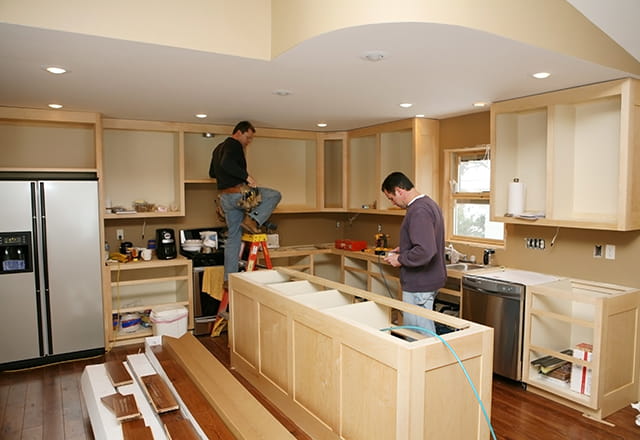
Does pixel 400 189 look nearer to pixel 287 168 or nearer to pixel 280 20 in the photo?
pixel 280 20

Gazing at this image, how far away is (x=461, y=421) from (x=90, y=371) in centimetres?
260

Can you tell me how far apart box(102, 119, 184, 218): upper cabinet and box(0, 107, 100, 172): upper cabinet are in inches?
9.5

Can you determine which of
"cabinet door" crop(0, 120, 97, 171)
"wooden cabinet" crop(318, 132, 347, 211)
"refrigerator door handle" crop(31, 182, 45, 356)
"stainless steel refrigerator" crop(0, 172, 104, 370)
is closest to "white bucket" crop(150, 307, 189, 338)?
"stainless steel refrigerator" crop(0, 172, 104, 370)

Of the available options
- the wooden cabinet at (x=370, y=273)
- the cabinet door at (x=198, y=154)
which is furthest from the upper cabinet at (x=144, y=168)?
the wooden cabinet at (x=370, y=273)

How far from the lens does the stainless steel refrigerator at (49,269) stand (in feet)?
13.5

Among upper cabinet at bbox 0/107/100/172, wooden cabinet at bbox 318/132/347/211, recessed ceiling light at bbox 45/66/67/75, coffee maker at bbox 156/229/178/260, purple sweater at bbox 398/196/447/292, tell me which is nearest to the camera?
recessed ceiling light at bbox 45/66/67/75

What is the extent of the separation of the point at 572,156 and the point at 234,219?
3215mm

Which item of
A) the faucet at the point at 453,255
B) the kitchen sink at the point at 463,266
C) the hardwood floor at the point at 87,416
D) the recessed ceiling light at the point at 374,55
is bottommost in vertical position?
the hardwood floor at the point at 87,416

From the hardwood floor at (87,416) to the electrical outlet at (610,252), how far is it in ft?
3.67

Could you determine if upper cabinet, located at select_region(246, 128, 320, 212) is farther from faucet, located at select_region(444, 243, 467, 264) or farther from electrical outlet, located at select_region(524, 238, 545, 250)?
electrical outlet, located at select_region(524, 238, 545, 250)

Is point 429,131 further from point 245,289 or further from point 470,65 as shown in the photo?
point 245,289

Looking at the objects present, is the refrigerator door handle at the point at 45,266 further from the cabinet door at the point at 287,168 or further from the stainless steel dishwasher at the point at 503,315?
the stainless steel dishwasher at the point at 503,315

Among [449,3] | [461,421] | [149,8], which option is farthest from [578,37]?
[149,8]

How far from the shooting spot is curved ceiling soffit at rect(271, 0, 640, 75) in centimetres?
220
